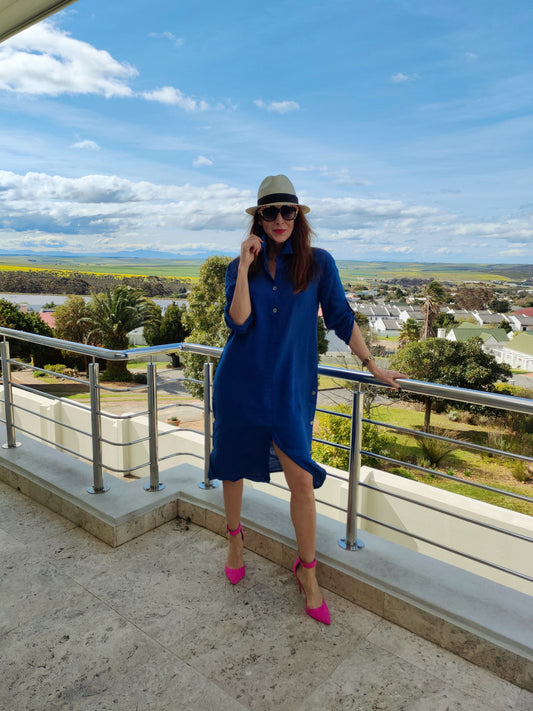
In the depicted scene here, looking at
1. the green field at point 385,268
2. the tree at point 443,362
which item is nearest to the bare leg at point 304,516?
the tree at point 443,362

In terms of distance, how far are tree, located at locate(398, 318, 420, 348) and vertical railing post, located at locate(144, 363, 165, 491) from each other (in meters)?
41.8

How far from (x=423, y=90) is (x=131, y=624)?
404ft

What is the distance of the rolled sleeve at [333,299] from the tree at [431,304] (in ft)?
146

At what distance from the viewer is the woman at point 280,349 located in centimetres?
159

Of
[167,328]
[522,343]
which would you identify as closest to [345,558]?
[167,328]

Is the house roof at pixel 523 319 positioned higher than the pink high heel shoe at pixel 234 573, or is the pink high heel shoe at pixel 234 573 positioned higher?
the pink high heel shoe at pixel 234 573

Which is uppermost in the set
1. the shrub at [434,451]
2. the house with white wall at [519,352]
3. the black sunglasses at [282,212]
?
the black sunglasses at [282,212]

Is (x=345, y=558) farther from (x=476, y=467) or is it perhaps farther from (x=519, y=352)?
(x=519, y=352)

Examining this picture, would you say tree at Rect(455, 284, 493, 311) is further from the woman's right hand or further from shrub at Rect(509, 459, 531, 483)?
the woman's right hand

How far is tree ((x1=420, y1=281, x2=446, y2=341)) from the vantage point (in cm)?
4466

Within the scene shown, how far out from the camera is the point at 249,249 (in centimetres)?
156

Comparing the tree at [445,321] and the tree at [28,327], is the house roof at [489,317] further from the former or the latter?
the tree at [28,327]

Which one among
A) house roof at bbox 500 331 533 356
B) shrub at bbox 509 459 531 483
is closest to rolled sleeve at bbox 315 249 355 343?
shrub at bbox 509 459 531 483

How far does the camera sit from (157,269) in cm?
4362
